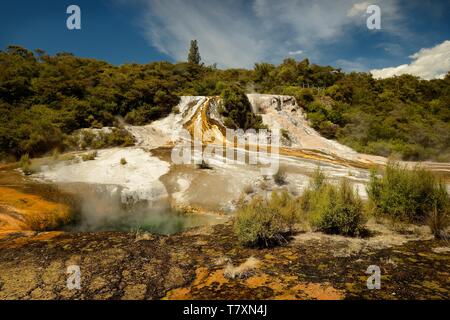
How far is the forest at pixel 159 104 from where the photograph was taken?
22703mm

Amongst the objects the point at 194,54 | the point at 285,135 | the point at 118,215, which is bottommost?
the point at 118,215

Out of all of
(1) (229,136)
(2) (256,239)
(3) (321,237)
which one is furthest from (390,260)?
(1) (229,136)

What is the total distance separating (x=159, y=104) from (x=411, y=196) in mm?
25624

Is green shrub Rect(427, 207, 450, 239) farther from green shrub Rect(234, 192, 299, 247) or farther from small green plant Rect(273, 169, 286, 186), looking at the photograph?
small green plant Rect(273, 169, 286, 186)

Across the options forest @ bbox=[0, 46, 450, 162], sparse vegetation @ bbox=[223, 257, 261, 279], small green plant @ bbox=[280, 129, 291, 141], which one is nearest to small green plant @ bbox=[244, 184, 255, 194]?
sparse vegetation @ bbox=[223, 257, 261, 279]

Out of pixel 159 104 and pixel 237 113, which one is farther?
pixel 237 113

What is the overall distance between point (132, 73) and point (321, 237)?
1242 inches

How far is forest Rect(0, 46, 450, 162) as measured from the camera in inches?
894

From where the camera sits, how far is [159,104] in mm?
30859

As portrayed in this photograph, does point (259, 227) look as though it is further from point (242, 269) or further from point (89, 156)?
point (89, 156)

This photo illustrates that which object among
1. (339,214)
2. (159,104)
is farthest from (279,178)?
(159,104)

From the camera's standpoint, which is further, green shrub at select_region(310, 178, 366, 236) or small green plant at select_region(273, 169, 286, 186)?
small green plant at select_region(273, 169, 286, 186)

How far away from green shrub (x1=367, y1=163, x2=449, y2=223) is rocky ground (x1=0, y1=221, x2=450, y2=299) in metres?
0.89

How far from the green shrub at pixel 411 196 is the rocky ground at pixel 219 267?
0.89 metres
